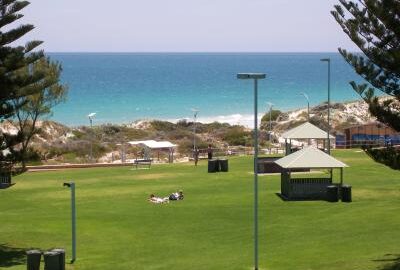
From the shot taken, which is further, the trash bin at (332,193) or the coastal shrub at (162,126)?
the coastal shrub at (162,126)

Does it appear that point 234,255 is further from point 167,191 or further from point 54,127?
point 54,127

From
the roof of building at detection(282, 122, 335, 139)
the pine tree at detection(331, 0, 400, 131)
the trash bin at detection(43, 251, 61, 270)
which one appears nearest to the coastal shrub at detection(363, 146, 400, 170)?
the pine tree at detection(331, 0, 400, 131)

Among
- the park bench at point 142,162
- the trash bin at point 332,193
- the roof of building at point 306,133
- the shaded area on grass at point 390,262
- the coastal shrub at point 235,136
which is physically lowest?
the shaded area on grass at point 390,262

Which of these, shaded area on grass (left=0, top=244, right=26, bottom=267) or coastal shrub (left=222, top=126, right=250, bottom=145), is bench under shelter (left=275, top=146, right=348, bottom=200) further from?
coastal shrub (left=222, top=126, right=250, bottom=145)

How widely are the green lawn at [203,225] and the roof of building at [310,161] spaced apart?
1.35m

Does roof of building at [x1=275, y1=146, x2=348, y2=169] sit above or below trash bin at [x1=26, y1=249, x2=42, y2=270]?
above

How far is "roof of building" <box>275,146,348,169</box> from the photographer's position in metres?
26.9

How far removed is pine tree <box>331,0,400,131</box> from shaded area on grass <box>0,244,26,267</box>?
9.38 meters

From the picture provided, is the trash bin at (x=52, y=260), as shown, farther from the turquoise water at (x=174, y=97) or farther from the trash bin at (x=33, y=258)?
the turquoise water at (x=174, y=97)

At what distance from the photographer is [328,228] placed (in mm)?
21156

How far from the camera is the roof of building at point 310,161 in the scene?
26.9 metres

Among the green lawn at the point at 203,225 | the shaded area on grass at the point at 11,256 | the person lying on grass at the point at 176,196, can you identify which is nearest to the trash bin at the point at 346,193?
the green lawn at the point at 203,225

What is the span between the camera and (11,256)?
18.9 meters

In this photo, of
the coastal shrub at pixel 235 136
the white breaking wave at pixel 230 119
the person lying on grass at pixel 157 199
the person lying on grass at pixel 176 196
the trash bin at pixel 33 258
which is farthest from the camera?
the white breaking wave at pixel 230 119
